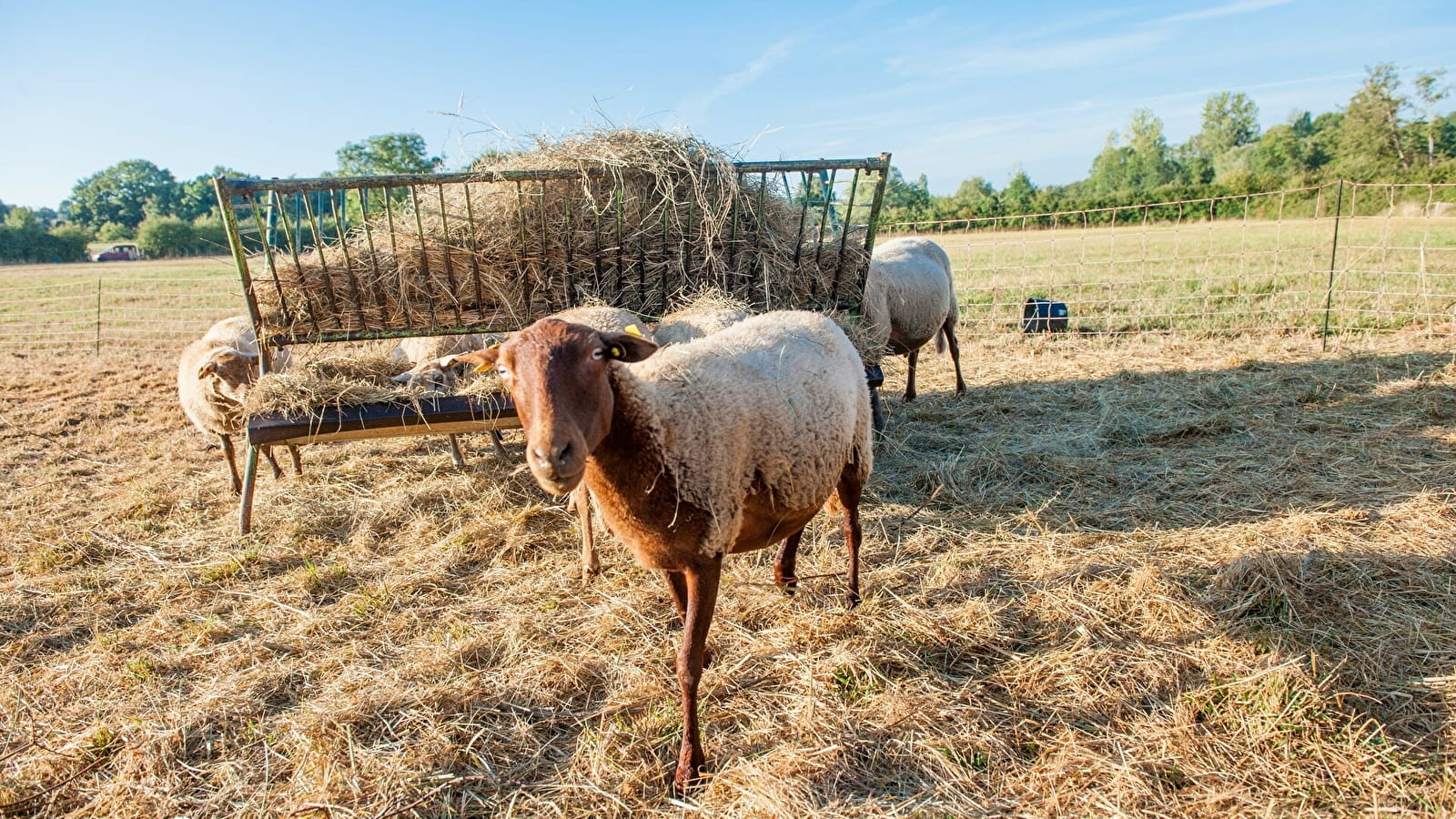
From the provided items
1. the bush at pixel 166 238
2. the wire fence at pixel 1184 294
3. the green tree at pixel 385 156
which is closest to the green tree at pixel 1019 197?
the wire fence at pixel 1184 294

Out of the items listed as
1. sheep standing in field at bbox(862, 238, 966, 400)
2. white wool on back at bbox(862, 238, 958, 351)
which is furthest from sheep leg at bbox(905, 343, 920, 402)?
white wool on back at bbox(862, 238, 958, 351)

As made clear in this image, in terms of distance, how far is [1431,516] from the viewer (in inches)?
201

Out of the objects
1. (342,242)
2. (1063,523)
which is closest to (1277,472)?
(1063,523)

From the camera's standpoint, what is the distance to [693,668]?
129 inches

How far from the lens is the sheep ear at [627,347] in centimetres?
294

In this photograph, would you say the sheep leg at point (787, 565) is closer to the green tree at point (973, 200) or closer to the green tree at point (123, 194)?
the green tree at point (973, 200)

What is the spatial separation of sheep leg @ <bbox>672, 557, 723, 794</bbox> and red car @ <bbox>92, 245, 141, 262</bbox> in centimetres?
7548

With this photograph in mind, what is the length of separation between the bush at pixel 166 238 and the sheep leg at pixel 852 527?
243 feet

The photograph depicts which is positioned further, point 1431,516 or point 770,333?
point 1431,516

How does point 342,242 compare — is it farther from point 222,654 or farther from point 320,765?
point 320,765

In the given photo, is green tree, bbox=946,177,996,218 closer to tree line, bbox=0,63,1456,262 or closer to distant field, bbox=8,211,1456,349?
tree line, bbox=0,63,1456,262

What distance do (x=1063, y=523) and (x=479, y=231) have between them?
5080 mm

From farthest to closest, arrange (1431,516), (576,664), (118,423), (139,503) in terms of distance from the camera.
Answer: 1. (118,423)
2. (139,503)
3. (1431,516)
4. (576,664)

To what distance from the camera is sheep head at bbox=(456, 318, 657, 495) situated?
8.60 feet
